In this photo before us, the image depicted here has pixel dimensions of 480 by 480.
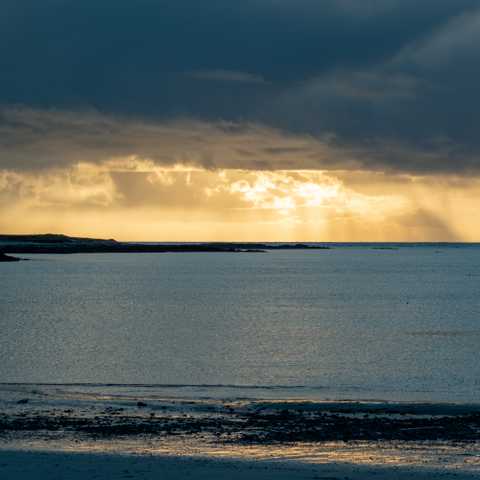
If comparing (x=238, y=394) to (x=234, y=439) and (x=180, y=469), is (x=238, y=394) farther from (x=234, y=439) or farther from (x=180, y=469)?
(x=180, y=469)

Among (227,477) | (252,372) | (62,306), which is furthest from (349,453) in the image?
(62,306)

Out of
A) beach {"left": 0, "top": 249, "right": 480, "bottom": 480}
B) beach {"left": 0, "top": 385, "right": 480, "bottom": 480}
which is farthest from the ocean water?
beach {"left": 0, "top": 385, "right": 480, "bottom": 480}

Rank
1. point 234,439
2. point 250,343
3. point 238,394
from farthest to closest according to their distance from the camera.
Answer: point 250,343 → point 238,394 → point 234,439

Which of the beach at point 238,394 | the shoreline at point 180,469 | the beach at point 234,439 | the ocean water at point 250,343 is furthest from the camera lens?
the ocean water at point 250,343

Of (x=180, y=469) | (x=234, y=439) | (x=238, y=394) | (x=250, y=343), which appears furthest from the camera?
(x=250, y=343)

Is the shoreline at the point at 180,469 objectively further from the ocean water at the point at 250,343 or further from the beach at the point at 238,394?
the ocean water at the point at 250,343

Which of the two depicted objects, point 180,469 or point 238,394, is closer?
point 180,469

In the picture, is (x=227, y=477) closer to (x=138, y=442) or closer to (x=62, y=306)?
(x=138, y=442)

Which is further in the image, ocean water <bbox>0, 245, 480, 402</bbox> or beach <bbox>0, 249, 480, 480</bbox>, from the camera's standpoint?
ocean water <bbox>0, 245, 480, 402</bbox>

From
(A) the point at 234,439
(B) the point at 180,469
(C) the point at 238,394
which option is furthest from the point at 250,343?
(B) the point at 180,469

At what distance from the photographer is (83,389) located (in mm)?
29953

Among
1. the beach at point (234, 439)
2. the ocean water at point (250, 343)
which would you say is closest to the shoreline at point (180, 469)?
the beach at point (234, 439)

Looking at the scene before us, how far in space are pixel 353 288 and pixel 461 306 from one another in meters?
30.0

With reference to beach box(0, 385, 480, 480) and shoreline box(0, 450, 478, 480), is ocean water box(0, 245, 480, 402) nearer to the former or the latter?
beach box(0, 385, 480, 480)
